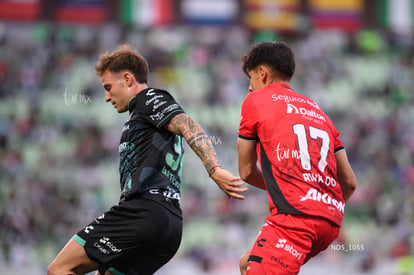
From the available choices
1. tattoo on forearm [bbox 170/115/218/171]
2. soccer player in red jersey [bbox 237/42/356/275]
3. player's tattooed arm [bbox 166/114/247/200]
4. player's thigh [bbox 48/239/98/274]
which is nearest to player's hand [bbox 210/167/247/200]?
player's tattooed arm [bbox 166/114/247/200]

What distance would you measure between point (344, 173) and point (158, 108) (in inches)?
51.1

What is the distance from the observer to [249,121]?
3.64 metres

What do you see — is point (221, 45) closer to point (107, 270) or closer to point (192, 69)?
point (192, 69)

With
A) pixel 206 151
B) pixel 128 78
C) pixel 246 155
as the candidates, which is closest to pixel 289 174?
pixel 246 155

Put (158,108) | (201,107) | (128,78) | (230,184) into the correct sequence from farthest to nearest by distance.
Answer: (201,107) < (128,78) < (158,108) < (230,184)

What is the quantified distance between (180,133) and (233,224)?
10.2 meters

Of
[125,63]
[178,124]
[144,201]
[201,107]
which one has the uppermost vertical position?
[125,63]

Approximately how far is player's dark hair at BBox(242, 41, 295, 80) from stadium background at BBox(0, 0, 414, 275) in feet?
28.8

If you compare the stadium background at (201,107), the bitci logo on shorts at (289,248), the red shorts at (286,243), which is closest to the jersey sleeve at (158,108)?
the red shorts at (286,243)

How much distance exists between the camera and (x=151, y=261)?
376cm

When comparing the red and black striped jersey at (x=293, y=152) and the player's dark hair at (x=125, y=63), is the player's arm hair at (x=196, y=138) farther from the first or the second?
the player's dark hair at (x=125, y=63)

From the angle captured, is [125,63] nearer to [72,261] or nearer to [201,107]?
[72,261]

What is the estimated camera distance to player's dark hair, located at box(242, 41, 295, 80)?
386cm

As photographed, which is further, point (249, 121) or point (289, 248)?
point (249, 121)
